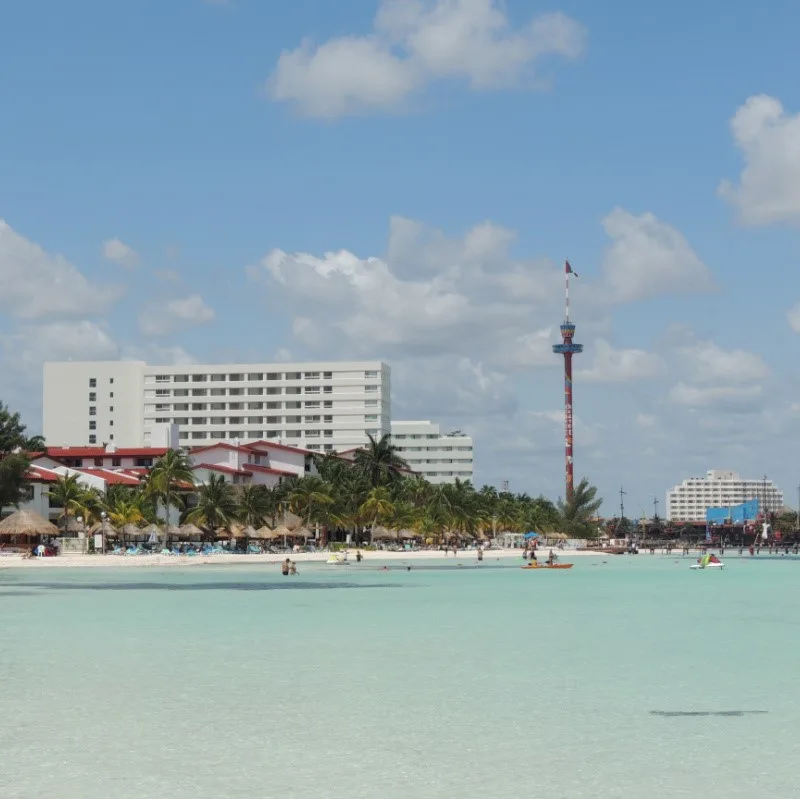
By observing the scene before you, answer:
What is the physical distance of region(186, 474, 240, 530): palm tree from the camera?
11781 cm

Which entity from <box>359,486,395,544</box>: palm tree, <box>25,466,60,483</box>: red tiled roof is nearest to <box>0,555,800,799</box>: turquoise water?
<box>25,466,60,483</box>: red tiled roof

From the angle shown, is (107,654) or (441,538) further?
(441,538)

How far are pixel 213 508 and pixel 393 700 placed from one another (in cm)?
9183

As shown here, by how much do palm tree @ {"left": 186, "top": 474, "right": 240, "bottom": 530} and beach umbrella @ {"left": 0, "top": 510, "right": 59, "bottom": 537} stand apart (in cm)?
1895

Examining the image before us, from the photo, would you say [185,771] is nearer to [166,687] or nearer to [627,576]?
[166,687]

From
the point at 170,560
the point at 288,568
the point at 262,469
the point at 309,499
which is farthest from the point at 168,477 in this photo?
the point at 262,469

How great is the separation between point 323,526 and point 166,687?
108598 mm

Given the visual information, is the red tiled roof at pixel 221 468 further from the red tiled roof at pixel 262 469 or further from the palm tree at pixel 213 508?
the palm tree at pixel 213 508

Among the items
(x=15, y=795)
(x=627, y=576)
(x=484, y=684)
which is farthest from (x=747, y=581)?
(x=15, y=795)

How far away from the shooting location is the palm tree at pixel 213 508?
118 metres

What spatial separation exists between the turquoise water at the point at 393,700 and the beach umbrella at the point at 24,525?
43422mm

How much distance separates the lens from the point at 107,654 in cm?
3678

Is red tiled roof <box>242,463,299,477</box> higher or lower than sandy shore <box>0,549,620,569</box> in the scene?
higher

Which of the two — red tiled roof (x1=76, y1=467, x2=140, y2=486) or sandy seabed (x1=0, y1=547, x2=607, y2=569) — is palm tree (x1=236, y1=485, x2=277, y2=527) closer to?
sandy seabed (x1=0, y1=547, x2=607, y2=569)
